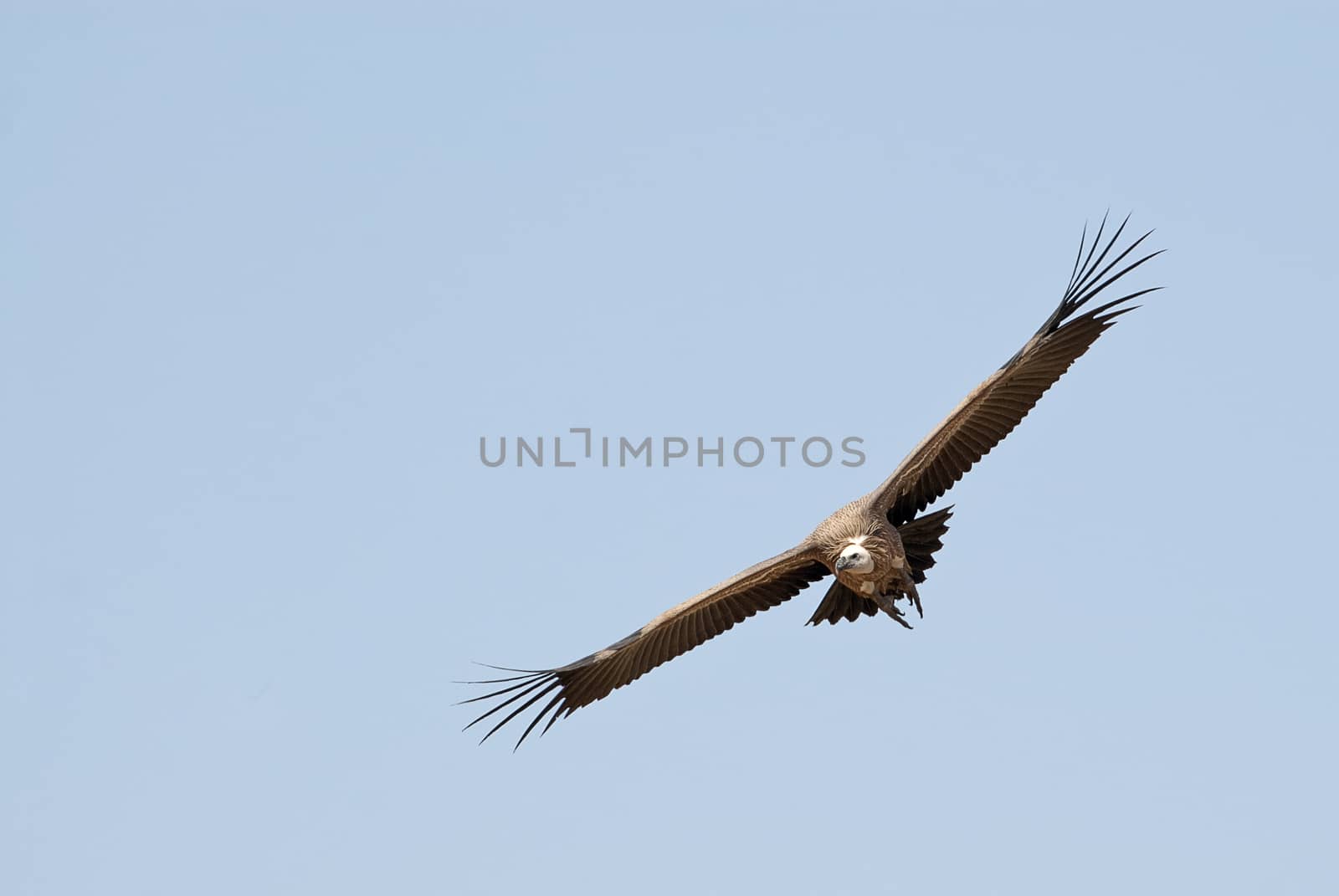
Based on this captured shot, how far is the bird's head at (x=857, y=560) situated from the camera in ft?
79.6

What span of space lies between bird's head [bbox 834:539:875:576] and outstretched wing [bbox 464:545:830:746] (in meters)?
1.14

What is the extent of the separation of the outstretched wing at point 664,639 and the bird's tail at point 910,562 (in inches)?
20.7

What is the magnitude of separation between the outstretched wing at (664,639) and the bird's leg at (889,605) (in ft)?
3.44

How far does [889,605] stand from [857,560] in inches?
34.9

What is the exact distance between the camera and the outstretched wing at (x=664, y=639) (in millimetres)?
25625

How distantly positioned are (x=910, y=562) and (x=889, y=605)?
1.78 ft

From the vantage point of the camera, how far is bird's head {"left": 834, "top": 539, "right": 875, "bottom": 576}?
79.6 ft

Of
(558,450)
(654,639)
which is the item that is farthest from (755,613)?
(558,450)

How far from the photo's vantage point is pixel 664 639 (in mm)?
26141

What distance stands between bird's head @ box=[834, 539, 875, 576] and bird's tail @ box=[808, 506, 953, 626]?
59 centimetres

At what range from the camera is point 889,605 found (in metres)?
24.9

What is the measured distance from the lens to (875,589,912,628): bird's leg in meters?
24.8

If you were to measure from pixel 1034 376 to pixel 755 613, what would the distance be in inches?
167

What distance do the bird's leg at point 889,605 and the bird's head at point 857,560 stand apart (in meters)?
0.52
